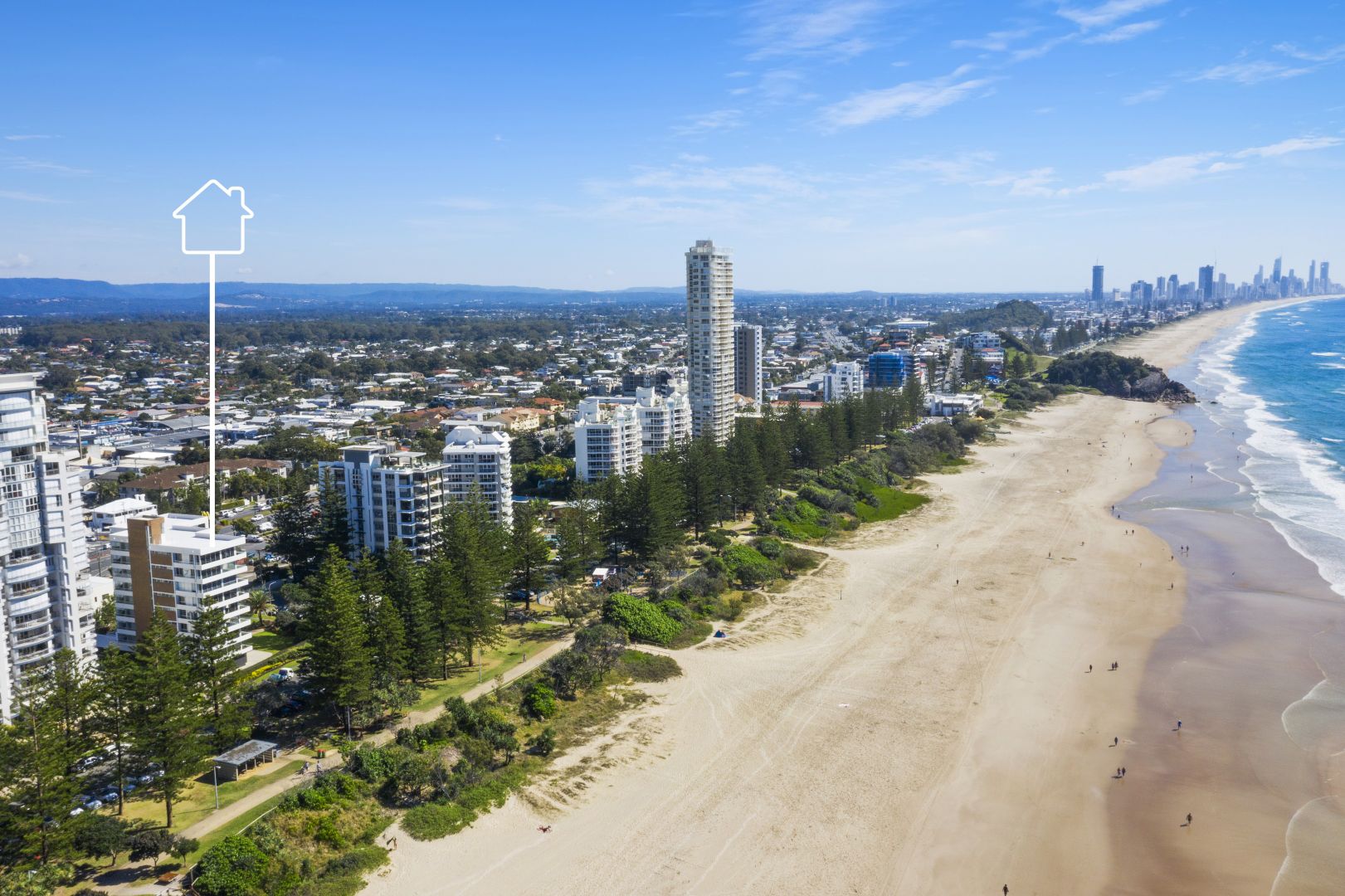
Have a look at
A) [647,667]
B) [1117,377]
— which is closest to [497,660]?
[647,667]

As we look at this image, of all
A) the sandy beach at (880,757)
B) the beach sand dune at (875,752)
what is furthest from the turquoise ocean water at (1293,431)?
the sandy beach at (880,757)

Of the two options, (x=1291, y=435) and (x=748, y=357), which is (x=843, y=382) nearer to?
(x=748, y=357)

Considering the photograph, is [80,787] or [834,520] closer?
[80,787]

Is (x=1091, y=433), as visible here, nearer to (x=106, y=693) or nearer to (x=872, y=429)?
(x=872, y=429)

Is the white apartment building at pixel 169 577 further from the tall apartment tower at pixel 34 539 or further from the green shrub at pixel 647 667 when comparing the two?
the green shrub at pixel 647 667

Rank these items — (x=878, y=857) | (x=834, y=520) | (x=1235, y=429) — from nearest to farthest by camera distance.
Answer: (x=878, y=857) → (x=834, y=520) → (x=1235, y=429)

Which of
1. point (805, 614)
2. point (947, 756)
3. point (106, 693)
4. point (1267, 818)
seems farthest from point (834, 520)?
point (106, 693)

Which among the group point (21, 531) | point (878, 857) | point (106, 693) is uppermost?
point (21, 531)
